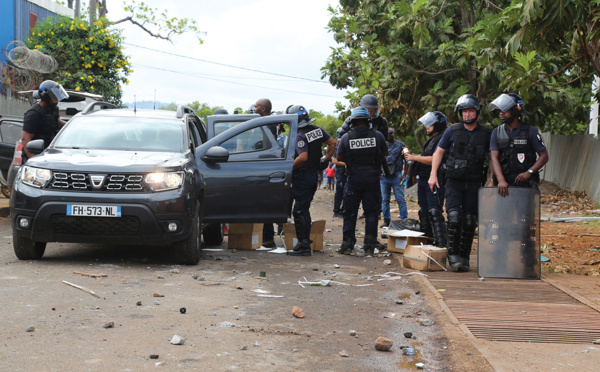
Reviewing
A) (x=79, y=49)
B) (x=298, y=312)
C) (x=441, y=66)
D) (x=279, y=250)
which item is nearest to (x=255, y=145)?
(x=279, y=250)

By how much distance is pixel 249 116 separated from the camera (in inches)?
428

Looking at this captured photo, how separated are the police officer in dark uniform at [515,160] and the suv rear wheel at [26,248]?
501cm

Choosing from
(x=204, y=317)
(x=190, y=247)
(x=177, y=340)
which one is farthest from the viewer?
(x=190, y=247)

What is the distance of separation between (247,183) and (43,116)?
10.9ft

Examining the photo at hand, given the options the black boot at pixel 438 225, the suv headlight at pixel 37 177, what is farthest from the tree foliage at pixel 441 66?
the suv headlight at pixel 37 177

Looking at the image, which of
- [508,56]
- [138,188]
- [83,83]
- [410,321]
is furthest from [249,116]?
[83,83]

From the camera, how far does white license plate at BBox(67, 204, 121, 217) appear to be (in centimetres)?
816

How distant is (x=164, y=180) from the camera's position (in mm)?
8531

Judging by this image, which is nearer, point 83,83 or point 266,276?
point 266,276

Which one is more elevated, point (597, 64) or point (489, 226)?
point (597, 64)

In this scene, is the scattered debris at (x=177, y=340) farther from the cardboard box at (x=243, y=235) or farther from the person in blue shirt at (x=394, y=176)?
the person in blue shirt at (x=394, y=176)

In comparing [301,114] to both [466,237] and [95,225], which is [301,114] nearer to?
[466,237]

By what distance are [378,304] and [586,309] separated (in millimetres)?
1761

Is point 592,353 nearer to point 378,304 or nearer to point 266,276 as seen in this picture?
point 378,304
